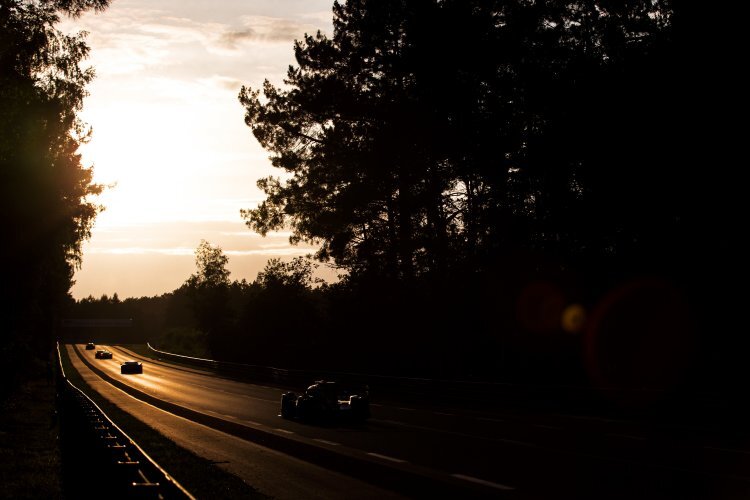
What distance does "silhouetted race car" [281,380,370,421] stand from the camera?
867 inches

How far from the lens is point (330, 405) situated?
22.2 meters

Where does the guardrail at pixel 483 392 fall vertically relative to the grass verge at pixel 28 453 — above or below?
above

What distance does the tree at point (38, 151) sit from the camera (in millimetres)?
15352

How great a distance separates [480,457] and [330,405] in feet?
28.4

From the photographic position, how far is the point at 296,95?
41.5 metres

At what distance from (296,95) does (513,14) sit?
11.7 meters

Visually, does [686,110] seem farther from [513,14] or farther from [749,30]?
[513,14]

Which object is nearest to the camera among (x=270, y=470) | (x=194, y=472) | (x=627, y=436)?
(x=194, y=472)

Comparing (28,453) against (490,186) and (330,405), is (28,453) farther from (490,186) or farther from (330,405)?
(490,186)

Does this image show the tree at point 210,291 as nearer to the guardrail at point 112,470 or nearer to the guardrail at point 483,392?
the guardrail at point 483,392

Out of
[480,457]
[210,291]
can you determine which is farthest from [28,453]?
[210,291]

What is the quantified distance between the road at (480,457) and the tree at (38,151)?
674 centimetres

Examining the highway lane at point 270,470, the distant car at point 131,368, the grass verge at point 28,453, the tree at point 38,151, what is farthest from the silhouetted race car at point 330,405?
the distant car at point 131,368

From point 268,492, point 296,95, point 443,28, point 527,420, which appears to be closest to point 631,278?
point 527,420
